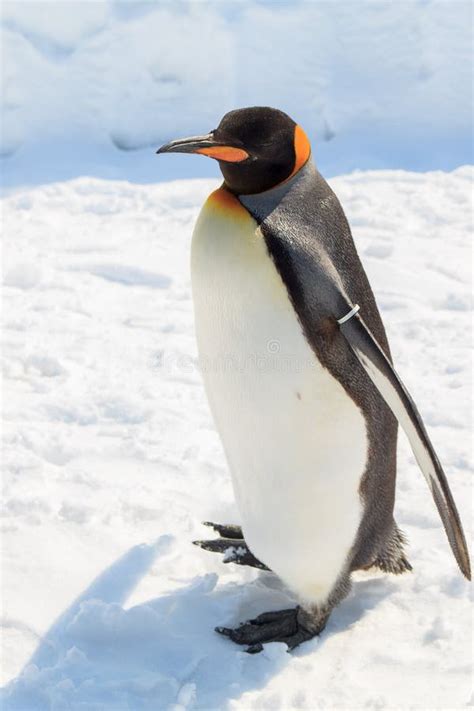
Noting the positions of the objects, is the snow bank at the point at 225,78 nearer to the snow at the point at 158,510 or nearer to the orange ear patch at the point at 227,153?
the snow at the point at 158,510

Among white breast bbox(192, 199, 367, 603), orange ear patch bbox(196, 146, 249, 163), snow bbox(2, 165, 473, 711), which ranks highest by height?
orange ear patch bbox(196, 146, 249, 163)

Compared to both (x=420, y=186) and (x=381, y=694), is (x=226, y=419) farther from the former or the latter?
(x=420, y=186)

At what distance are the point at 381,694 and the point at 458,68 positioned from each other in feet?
19.8

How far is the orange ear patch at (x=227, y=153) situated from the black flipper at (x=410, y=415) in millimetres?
362

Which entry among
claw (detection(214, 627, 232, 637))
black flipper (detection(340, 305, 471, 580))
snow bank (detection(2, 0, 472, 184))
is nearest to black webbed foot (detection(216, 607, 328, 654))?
claw (detection(214, 627, 232, 637))

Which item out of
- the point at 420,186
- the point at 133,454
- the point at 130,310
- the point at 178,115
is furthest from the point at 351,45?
the point at 133,454

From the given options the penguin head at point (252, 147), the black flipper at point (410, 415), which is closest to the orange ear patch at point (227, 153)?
the penguin head at point (252, 147)

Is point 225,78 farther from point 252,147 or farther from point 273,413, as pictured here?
point 273,413

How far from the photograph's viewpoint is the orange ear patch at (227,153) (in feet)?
5.67

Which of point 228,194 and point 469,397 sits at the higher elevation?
point 228,194

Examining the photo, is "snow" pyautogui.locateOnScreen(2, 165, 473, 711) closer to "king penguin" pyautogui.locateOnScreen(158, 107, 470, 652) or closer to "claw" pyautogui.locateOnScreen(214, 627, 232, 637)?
"claw" pyautogui.locateOnScreen(214, 627, 232, 637)

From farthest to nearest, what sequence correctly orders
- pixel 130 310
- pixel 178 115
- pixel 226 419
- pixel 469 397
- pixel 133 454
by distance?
1. pixel 178 115
2. pixel 130 310
3. pixel 469 397
4. pixel 133 454
5. pixel 226 419

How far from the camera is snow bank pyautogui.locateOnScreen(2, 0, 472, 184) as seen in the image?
603 cm

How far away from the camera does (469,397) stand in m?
3.07
